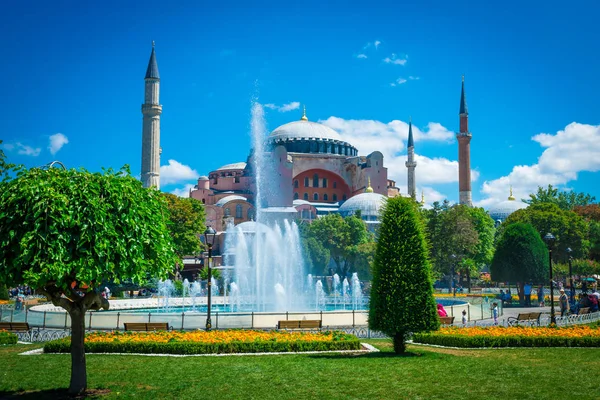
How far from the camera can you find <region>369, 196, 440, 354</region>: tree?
34.0 ft

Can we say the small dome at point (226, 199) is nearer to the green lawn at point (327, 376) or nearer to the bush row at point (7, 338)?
the bush row at point (7, 338)

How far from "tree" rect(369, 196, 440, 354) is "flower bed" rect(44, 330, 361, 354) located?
48.4 inches

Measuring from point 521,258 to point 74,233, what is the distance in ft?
80.0

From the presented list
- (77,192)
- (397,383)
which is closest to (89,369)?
(77,192)

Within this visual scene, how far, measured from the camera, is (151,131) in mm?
45031

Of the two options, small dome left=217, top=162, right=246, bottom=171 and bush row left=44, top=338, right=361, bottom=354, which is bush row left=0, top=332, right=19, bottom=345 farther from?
small dome left=217, top=162, right=246, bottom=171

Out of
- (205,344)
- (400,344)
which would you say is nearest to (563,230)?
(400,344)

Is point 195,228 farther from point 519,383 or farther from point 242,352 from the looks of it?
point 519,383

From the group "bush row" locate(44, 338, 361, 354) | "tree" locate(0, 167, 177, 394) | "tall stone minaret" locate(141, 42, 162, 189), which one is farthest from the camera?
"tall stone minaret" locate(141, 42, 162, 189)

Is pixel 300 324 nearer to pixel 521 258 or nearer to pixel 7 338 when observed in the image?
pixel 7 338

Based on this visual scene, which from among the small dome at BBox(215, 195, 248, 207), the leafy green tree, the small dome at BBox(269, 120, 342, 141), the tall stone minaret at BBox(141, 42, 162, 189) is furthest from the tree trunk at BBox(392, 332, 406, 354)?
the small dome at BBox(269, 120, 342, 141)

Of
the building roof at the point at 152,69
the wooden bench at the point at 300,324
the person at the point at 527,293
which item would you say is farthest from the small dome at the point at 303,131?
the wooden bench at the point at 300,324

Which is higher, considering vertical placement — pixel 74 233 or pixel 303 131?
pixel 303 131

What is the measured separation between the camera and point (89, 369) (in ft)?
30.8
